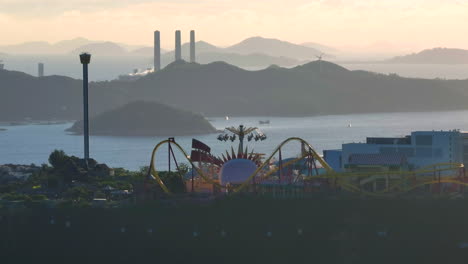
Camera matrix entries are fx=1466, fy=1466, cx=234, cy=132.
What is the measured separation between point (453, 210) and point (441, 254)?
17.6 ft

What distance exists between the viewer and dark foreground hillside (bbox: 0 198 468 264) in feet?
219

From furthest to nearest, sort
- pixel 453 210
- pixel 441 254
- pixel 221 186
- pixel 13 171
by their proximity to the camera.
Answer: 1. pixel 13 171
2. pixel 221 186
3. pixel 453 210
4. pixel 441 254

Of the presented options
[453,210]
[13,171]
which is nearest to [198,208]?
[453,210]

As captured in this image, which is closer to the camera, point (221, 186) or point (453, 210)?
point (453, 210)

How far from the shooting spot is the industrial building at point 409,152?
79156mm

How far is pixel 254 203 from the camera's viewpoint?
237 feet

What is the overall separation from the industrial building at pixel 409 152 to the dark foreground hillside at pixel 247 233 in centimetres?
721

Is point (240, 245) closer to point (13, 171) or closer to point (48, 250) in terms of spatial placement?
point (48, 250)

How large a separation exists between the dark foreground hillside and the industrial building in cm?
721

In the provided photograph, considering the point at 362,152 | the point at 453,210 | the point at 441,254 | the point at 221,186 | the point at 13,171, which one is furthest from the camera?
the point at 13,171

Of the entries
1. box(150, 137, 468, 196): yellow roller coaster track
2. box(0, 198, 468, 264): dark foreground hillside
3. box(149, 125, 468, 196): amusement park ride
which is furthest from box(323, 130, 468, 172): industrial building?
box(0, 198, 468, 264): dark foreground hillside

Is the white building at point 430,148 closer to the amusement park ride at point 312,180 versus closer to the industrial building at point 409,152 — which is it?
the industrial building at point 409,152

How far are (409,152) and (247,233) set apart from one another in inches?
725

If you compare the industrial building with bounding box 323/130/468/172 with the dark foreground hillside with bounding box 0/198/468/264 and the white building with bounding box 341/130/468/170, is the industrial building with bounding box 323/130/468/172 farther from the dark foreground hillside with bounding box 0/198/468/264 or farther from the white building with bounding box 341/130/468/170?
the dark foreground hillside with bounding box 0/198/468/264
